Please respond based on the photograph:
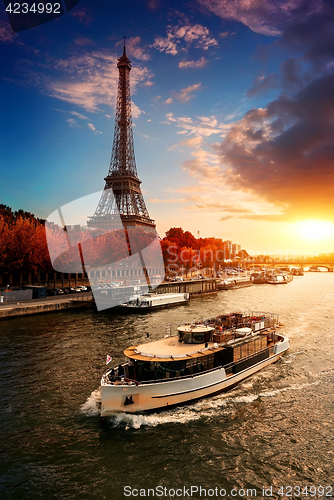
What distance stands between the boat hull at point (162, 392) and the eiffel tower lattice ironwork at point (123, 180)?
96.8m

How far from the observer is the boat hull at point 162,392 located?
57.5 ft

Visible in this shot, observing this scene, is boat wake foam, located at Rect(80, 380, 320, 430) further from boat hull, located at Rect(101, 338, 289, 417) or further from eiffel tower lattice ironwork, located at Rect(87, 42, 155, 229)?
eiffel tower lattice ironwork, located at Rect(87, 42, 155, 229)

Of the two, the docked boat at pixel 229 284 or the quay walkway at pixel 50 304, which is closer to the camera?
the quay walkway at pixel 50 304

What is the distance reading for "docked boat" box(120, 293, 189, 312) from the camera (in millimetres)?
52781

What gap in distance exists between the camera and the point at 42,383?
2230 cm

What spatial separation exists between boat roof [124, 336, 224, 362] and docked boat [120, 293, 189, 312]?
97.3 ft

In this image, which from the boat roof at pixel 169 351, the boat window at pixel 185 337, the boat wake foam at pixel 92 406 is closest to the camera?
the boat wake foam at pixel 92 406

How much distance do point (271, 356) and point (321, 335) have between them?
45.4ft

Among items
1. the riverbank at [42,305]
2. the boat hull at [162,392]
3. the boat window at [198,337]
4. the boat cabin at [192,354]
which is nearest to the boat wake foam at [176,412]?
the boat hull at [162,392]

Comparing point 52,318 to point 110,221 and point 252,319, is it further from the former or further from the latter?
point 110,221

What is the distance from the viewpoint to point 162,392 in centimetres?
1856

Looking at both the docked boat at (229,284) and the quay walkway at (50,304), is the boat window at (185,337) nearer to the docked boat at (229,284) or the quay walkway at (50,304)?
the quay walkway at (50,304)

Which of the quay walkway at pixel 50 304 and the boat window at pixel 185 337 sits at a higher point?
the boat window at pixel 185 337

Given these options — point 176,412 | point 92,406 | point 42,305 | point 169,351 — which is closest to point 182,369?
point 169,351
